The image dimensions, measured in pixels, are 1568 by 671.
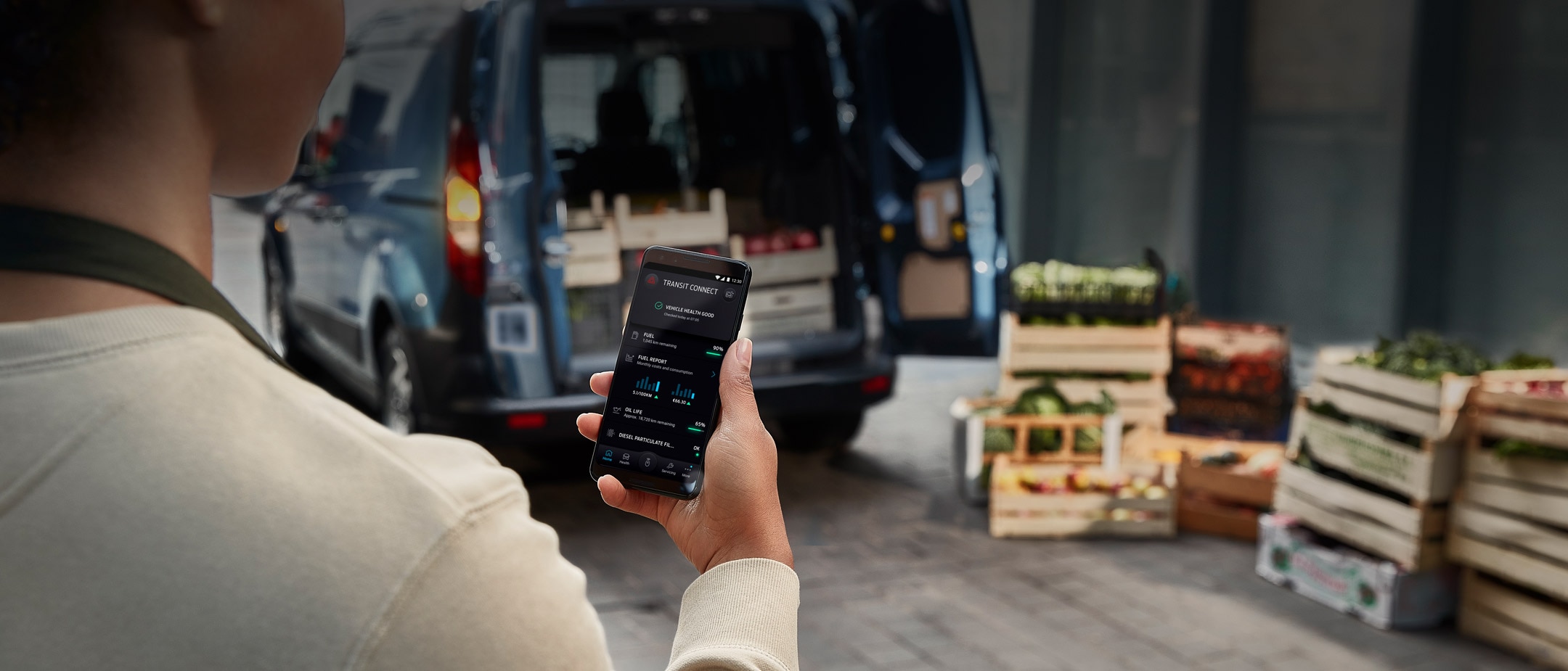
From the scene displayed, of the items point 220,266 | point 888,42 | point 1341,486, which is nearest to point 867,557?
point 1341,486

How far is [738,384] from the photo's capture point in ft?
5.01

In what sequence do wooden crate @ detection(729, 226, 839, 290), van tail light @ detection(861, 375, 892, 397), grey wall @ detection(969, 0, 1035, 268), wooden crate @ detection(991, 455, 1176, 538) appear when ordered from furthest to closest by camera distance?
1. grey wall @ detection(969, 0, 1035, 268)
2. wooden crate @ detection(729, 226, 839, 290)
3. van tail light @ detection(861, 375, 892, 397)
4. wooden crate @ detection(991, 455, 1176, 538)

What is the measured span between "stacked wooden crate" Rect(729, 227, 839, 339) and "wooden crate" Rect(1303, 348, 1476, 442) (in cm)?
213

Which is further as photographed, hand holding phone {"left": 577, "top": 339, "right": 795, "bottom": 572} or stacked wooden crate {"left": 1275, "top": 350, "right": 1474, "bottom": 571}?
stacked wooden crate {"left": 1275, "top": 350, "right": 1474, "bottom": 571}

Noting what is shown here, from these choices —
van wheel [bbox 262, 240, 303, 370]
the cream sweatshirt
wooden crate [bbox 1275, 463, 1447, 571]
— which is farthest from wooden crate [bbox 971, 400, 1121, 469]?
the cream sweatshirt

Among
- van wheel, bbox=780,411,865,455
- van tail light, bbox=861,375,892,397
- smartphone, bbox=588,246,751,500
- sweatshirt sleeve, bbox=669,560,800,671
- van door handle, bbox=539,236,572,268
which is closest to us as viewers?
sweatshirt sleeve, bbox=669,560,800,671

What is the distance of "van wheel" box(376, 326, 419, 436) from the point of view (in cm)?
580

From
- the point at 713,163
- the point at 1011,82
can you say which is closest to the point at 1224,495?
the point at 713,163

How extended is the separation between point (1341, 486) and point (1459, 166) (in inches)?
149

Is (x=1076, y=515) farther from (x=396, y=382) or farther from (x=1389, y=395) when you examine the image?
(x=396, y=382)

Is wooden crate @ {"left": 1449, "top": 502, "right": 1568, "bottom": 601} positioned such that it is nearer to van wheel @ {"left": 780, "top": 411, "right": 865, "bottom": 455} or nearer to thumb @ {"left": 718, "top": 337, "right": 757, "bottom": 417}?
van wheel @ {"left": 780, "top": 411, "right": 865, "bottom": 455}

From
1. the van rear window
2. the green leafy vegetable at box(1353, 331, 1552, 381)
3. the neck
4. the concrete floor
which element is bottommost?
the concrete floor

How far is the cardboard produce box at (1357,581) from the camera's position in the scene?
467 centimetres

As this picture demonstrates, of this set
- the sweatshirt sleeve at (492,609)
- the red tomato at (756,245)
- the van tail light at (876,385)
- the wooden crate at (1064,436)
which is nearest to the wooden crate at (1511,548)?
the wooden crate at (1064,436)
